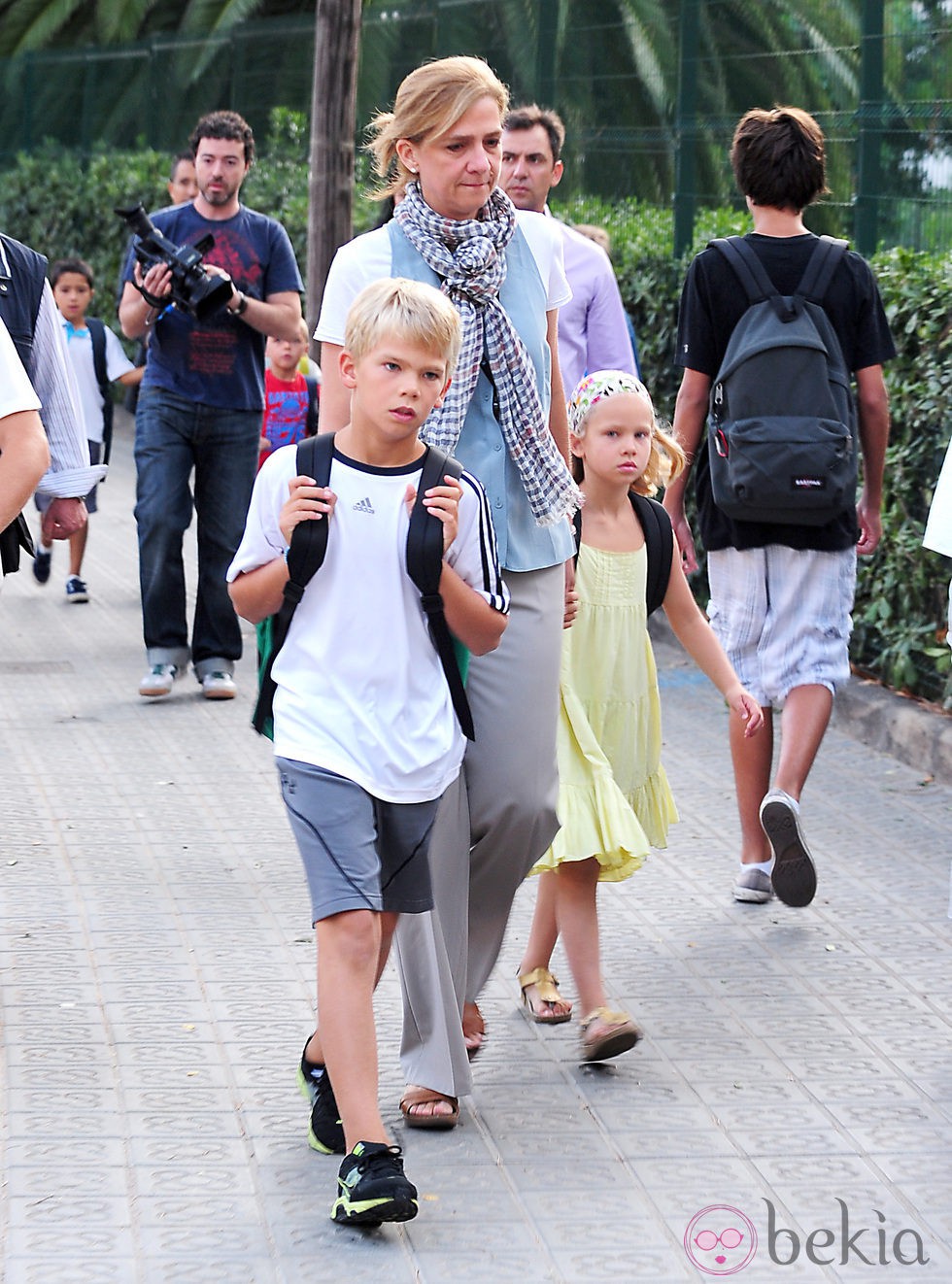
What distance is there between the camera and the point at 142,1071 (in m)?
4.34

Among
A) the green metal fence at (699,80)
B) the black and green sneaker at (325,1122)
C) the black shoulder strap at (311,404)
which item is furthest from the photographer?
the black shoulder strap at (311,404)

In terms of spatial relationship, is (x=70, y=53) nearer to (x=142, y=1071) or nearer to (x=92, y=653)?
(x=92, y=653)

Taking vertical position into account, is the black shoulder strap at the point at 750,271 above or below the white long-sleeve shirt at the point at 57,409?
above

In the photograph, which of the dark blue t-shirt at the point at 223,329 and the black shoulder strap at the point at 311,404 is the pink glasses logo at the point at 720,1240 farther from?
the black shoulder strap at the point at 311,404

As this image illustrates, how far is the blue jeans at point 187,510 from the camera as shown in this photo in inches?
328

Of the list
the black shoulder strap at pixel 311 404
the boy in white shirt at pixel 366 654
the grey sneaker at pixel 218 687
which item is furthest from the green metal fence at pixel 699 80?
the boy in white shirt at pixel 366 654

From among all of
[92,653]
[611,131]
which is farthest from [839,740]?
[611,131]

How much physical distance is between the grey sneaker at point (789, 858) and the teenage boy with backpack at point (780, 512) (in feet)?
0.48

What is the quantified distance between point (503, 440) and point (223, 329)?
4.42 metres

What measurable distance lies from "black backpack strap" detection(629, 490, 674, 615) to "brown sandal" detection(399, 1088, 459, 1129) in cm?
131

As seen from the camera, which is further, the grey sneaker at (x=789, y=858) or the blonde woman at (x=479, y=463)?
the grey sneaker at (x=789, y=858)

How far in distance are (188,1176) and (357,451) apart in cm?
138

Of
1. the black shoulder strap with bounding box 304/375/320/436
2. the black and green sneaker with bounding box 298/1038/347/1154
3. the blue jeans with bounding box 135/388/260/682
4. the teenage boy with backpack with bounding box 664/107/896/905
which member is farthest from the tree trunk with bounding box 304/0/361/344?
the black and green sneaker with bounding box 298/1038/347/1154

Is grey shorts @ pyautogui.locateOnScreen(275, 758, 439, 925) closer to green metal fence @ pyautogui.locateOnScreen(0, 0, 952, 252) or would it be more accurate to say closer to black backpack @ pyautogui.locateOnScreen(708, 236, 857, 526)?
black backpack @ pyautogui.locateOnScreen(708, 236, 857, 526)
